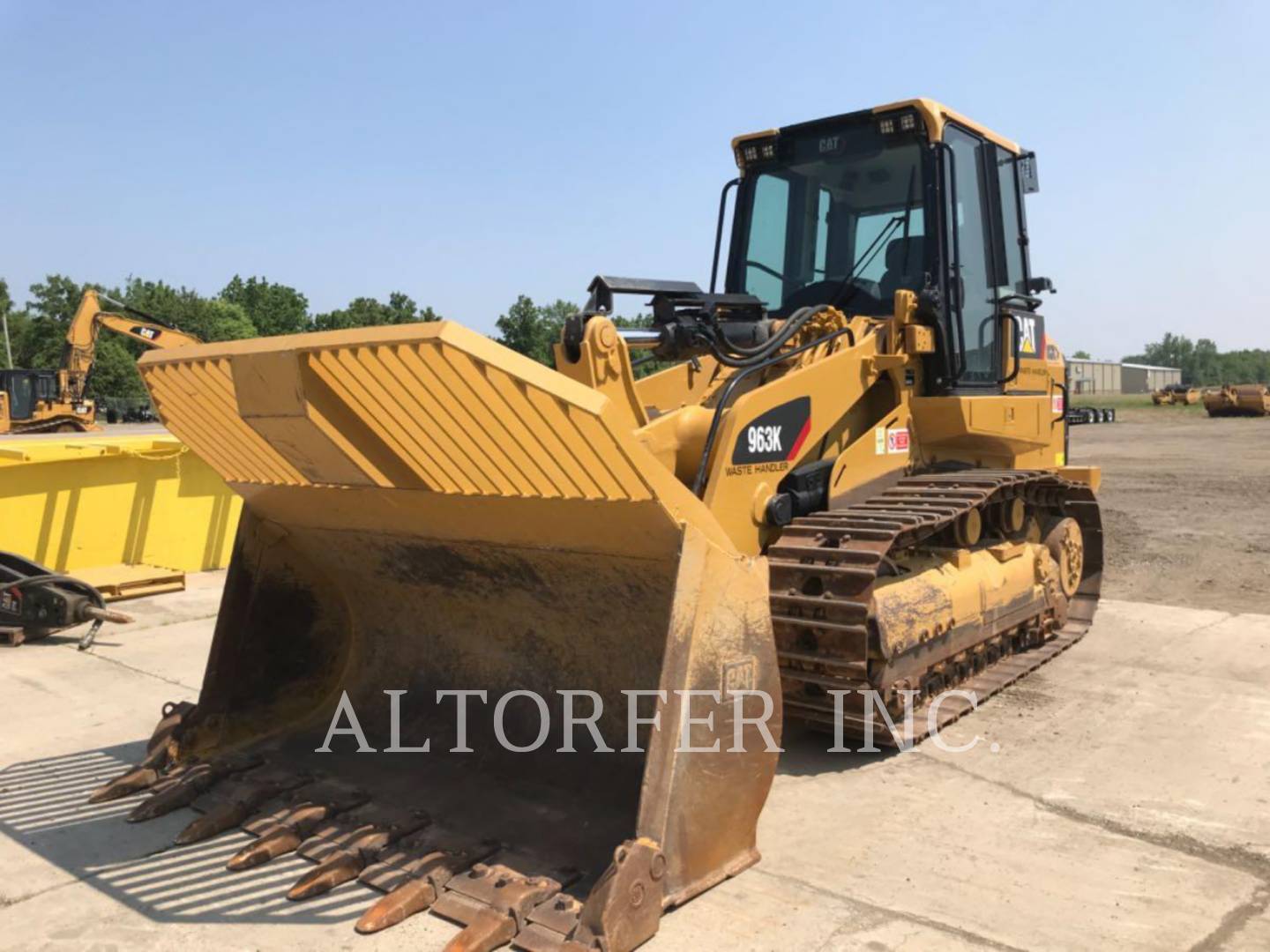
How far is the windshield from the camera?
230 inches

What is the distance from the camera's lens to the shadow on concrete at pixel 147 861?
3.35 m

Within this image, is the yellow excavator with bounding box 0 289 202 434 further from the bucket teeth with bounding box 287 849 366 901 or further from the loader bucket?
the bucket teeth with bounding box 287 849 366 901

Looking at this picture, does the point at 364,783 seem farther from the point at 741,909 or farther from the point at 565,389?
the point at 565,389

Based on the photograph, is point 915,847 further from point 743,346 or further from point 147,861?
point 147,861

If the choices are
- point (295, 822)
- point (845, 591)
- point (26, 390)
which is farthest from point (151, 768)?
point (26, 390)

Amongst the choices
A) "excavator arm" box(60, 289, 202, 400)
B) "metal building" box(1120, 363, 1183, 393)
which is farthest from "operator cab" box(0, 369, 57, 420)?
"metal building" box(1120, 363, 1183, 393)

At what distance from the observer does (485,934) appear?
3.02 metres

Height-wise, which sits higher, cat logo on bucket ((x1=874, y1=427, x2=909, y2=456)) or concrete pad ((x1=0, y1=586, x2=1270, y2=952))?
cat logo on bucket ((x1=874, y1=427, x2=909, y2=456))

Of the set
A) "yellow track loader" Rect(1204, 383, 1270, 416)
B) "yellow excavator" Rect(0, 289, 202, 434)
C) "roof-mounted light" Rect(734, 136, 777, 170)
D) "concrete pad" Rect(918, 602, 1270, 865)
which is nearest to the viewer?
"concrete pad" Rect(918, 602, 1270, 865)

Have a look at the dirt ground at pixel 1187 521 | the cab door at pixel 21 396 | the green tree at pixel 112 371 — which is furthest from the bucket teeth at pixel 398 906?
the green tree at pixel 112 371

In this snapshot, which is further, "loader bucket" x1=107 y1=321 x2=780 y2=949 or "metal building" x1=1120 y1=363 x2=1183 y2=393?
"metal building" x1=1120 y1=363 x2=1183 y2=393

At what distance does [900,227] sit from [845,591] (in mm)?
2461

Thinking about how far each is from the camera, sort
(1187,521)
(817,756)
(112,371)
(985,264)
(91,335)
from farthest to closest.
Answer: (112,371)
(91,335)
(1187,521)
(985,264)
(817,756)

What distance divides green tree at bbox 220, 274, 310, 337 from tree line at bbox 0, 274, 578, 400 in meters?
0.05
